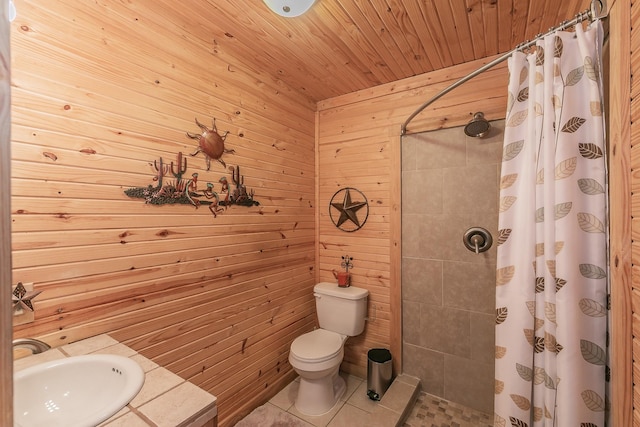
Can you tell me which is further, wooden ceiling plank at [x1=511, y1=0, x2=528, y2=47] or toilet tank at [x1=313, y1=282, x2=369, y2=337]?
toilet tank at [x1=313, y1=282, x2=369, y2=337]

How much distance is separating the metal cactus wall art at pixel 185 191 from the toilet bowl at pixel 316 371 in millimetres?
1135

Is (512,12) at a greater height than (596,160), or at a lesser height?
greater

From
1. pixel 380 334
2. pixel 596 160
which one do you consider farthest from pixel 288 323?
pixel 596 160

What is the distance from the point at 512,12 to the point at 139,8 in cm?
197

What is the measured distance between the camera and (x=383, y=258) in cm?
232

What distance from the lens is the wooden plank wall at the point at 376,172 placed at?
2.14 meters

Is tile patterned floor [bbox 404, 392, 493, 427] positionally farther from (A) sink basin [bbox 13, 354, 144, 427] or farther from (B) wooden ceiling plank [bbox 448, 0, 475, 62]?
(B) wooden ceiling plank [bbox 448, 0, 475, 62]

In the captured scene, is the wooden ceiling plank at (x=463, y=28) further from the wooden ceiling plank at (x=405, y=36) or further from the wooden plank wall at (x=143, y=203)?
the wooden plank wall at (x=143, y=203)

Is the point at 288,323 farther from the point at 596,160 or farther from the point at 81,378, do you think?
the point at 596,160

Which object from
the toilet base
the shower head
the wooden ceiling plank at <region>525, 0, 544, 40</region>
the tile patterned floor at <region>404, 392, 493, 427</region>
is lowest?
the tile patterned floor at <region>404, 392, 493, 427</region>

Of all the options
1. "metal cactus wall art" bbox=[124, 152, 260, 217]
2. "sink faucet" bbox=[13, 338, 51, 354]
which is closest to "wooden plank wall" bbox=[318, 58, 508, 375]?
"metal cactus wall art" bbox=[124, 152, 260, 217]

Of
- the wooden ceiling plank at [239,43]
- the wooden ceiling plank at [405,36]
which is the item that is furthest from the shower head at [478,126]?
the wooden ceiling plank at [239,43]

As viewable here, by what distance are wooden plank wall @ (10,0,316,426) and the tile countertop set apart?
36 centimetres

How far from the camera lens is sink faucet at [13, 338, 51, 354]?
1.03 m
